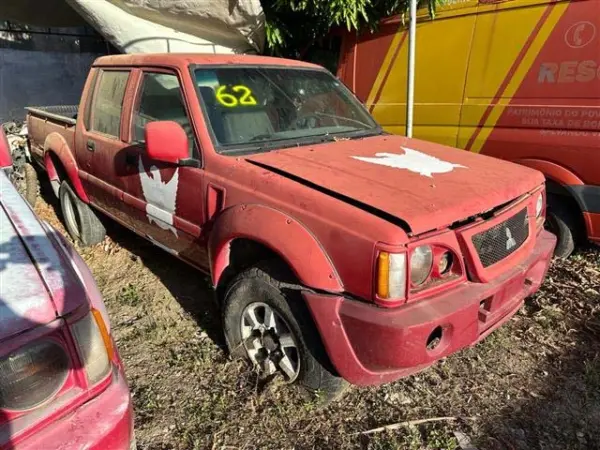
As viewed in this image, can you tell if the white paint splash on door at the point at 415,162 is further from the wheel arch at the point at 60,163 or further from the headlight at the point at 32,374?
the wheel arch at the point at 60,163

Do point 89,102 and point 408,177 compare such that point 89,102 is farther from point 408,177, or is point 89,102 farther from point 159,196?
point 408,177

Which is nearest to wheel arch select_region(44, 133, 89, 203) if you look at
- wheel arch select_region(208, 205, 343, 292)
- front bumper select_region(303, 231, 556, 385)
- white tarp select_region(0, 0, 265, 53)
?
white tarp select_region(0, 0, 265, 53)

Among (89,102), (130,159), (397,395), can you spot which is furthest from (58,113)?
(397,395)

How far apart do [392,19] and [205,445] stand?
4.61 metres

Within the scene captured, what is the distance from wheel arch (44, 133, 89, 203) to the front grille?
3.57 meters

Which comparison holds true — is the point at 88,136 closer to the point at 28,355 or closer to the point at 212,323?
the point at 212,323

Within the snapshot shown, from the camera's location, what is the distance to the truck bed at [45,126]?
436 centimetres

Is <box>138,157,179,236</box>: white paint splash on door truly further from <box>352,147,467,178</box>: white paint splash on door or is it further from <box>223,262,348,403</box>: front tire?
<box>352,147,467,178</box>: white paint splash on door

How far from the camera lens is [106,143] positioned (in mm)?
3641

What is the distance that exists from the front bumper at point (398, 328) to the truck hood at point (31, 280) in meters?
1.06

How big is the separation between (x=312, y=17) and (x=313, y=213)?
439 centimetres

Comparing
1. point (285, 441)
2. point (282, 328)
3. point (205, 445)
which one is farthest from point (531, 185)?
point (205, 445)

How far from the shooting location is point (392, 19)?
A: 5.12m

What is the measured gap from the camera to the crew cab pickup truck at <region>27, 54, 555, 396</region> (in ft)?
6.70
